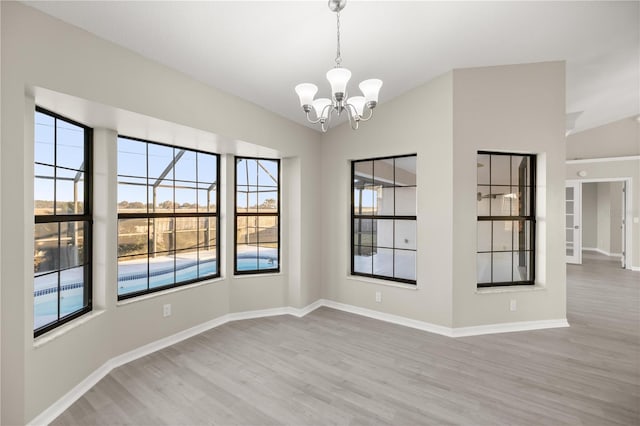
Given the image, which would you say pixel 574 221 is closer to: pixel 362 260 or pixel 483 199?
pixel 483 199

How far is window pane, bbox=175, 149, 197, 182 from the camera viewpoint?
3295mm

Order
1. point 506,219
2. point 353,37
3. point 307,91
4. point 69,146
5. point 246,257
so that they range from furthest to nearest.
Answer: point 246,257 < point 506,219 < point 353,37 < point 69,146 < point 307,91

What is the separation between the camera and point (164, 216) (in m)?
3.14

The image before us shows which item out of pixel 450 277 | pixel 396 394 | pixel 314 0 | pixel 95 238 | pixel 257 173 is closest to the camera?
pixel 314 0

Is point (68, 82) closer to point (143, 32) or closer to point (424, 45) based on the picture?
point (143, 32)

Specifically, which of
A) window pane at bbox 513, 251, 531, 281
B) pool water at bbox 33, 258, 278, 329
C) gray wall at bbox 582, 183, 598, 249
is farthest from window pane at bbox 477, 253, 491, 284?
gray wall at bbox 582, 183, 598, 249

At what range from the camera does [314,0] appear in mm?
1990

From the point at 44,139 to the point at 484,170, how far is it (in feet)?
14.3

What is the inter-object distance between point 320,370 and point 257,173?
2.59 metres

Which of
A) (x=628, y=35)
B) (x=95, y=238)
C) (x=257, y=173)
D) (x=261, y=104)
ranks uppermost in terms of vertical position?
(x=628, y=35)

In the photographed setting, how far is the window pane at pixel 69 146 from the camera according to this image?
7.34 ft

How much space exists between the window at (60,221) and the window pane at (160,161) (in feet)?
1.89

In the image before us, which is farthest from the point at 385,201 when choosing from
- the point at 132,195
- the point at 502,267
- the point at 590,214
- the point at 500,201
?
the point at 590,214

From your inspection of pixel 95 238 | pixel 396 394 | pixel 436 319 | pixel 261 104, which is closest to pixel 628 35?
pixel 436 319
